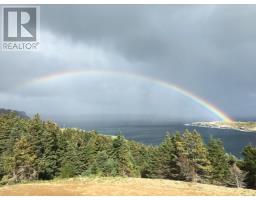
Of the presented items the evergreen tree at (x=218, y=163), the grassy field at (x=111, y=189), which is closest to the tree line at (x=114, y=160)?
the evergreen tree at (x=218, y=163)

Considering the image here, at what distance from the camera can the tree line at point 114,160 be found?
59.2 metres

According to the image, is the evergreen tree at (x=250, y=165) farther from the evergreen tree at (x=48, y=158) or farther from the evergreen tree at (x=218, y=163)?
the evergreen tree at (x=48, y=158)

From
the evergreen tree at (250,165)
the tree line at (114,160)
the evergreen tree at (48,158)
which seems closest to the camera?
the evergreen tree at (250,165)

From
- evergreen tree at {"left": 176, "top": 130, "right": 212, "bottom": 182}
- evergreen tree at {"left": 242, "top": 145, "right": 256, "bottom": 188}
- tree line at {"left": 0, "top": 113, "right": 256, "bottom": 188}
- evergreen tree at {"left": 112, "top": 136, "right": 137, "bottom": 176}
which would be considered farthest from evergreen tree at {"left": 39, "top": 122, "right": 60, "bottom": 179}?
evergreen tree at {"left": 242, "top": 145, "right": 256, "bottom": 188}

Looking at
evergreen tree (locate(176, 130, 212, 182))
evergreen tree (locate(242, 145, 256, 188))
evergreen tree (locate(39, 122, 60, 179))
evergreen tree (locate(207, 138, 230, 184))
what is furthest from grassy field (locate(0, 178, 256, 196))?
evergreen tree (locate(39, 122, 60, 179))

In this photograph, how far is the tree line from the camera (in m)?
59.2

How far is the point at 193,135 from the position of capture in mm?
61531

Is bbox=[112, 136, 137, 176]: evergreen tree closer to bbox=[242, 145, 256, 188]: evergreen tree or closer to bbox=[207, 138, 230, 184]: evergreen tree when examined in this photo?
bbox=[207, 138, 230, 184]: evergreen tree

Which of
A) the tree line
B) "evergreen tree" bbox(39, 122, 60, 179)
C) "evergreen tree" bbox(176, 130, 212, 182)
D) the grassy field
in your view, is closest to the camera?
the grassy field

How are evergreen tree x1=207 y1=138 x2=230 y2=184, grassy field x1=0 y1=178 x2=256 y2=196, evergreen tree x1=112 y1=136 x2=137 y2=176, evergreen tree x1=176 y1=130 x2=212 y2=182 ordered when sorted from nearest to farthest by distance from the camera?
grassy field x1=0 y1=178 x2=256 y2=196
evergreen tree x1=176 y1=130 x2=212 y2=182
evergreen tree x1=207 y1=138 x2=230 y2=184
evergreen tree x1=112 y1=136 x2=137 y2=176

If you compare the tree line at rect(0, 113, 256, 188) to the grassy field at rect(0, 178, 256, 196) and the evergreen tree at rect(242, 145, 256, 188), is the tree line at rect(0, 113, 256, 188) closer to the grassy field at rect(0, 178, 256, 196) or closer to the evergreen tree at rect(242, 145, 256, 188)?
the evergreen tree at rect(242, 145, 256, 188)

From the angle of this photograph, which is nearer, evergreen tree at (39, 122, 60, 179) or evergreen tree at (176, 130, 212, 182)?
evergreen tree at (176, 130, 212, 182)

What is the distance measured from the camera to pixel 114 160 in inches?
2534

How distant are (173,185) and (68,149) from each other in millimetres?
40942
